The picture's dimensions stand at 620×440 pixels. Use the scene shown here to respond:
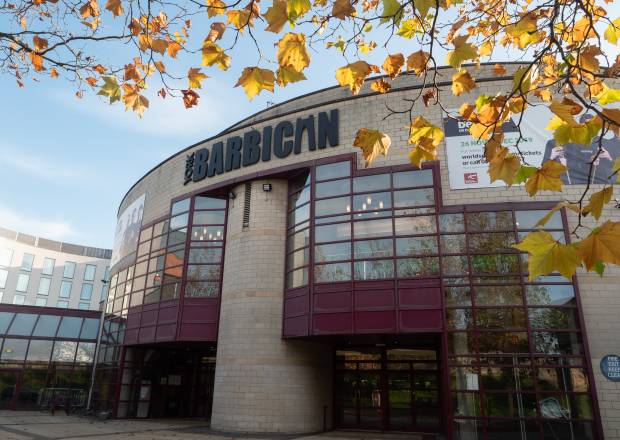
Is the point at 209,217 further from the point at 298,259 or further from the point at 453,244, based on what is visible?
the point at 453,244

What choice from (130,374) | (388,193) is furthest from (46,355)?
(388,193)

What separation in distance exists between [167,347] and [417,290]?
1238 cm

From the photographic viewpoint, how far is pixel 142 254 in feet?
69.3

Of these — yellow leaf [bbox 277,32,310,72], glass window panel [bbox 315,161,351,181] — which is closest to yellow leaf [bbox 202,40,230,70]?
yellow leaf [bbox 277,32,310,72]

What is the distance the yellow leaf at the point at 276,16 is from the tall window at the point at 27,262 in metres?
63.5

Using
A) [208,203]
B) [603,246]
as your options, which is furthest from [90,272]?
[603,246]

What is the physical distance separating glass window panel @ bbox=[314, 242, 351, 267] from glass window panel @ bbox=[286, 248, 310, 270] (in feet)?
1.42

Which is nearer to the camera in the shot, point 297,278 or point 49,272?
point 297,278

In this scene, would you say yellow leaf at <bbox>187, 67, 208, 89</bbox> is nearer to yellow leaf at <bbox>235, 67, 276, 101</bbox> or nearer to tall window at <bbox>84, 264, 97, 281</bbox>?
yellow leaf at <bbox>235, 67, 276, 101</bbox>

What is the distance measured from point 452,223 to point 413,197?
145cm

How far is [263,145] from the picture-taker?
17703 millimetres

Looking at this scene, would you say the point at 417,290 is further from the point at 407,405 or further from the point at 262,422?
the point at 262,422

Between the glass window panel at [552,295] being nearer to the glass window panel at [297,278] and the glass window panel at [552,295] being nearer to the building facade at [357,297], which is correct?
the building facade at [357,297]

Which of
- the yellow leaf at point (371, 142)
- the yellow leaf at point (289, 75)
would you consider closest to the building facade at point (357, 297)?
the yellow leaf at point (371, 142)
